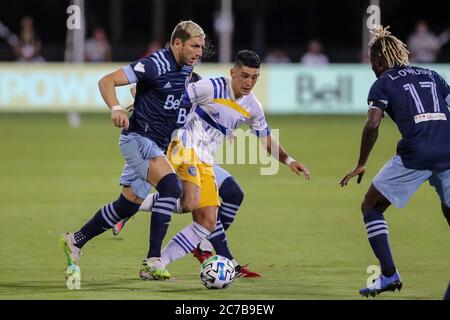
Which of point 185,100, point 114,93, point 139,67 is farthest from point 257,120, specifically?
point 114,93

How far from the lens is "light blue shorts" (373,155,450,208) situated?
8.77m

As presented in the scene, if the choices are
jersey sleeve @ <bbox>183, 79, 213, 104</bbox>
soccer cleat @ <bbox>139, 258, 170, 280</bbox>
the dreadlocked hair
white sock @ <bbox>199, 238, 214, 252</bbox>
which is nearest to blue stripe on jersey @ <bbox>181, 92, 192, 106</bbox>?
jersey sleeve @ <bbox>183, 79, 213, 104</bbox>

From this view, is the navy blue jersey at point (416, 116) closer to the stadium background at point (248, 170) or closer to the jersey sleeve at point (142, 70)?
the stadium background at point (248, 170)

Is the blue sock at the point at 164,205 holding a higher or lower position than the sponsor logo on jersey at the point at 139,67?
lower

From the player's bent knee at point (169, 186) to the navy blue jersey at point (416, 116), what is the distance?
1.71 metres

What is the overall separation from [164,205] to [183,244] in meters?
0.35

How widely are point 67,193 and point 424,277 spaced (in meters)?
7.12

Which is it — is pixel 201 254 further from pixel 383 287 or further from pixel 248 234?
pixel 248 234

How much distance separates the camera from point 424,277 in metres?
9.54

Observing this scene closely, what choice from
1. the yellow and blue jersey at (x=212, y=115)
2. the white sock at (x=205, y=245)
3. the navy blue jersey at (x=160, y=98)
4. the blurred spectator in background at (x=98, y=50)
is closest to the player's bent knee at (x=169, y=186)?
the navy blue jersey at (x=160, y=98)

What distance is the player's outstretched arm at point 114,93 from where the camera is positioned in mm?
8797

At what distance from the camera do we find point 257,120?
10.0m

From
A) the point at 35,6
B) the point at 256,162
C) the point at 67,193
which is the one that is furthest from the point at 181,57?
the point at 35,6

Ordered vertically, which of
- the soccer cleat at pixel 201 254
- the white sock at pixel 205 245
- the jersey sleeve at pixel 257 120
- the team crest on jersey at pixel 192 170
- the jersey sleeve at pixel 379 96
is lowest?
the soccer cleat at pixel 201 254
